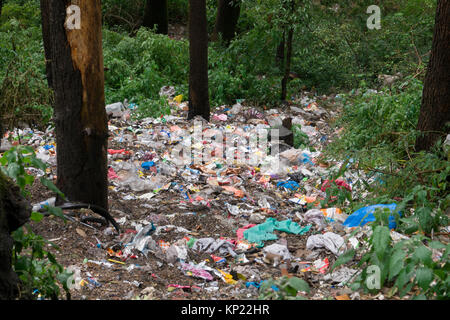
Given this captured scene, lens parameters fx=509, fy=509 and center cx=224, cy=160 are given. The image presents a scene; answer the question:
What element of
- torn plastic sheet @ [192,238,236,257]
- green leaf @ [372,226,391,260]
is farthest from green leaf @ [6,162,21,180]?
torn plastic sheet @ [192,238,236,257]

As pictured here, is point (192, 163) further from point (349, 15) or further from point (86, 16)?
point (349, 15)

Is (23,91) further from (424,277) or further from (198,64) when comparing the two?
(424,277)

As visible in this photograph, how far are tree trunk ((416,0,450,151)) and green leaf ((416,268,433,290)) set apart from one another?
2.95 m

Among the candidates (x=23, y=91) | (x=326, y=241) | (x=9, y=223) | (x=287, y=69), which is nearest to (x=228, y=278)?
(x=326, y=241)

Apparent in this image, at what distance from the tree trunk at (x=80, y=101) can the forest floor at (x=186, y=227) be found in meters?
0.30

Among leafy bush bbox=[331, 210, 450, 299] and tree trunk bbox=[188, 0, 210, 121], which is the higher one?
tree trunk bbox=[188, 0, 210, 121]

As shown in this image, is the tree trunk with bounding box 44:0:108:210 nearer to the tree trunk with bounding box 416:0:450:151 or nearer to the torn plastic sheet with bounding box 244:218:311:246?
the torn plastic sheet with bounding box 244:218:311:246

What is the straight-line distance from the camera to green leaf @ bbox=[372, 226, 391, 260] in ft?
9.28

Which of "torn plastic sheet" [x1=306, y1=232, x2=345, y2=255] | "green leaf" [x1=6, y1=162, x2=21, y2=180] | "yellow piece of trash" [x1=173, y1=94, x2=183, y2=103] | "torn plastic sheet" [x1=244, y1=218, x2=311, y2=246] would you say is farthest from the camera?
"yellow piece of trash" [x1=173, y1=94, x2=183, y2=103]

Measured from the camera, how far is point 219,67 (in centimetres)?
1045

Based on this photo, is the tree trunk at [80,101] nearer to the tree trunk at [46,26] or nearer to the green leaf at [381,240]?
the green leaf at [381,240]

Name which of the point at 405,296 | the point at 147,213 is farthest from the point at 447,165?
the point at 147,213

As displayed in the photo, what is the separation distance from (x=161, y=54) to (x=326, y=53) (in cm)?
372
